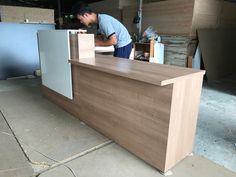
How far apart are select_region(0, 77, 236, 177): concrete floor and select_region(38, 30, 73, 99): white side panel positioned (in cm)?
34

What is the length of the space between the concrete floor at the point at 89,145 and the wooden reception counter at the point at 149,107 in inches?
4.5

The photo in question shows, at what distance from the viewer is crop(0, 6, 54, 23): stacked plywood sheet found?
401cm

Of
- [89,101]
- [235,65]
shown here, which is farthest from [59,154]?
[235,65]

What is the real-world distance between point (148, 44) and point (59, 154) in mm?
3202

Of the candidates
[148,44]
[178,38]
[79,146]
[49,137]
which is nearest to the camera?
[79,146]

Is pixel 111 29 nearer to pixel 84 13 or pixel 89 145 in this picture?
pixel 84 13

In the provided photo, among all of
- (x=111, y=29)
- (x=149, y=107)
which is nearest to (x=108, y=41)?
(x=111, y=29)

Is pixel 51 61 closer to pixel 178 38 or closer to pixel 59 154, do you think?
pixel 59 154

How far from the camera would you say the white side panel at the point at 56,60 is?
7.69 feet

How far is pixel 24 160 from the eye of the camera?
1.70 m

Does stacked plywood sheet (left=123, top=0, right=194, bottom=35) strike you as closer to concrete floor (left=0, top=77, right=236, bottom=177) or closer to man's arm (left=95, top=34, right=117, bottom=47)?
concrete floor (left=0, top=77, right=236, bottom=177)

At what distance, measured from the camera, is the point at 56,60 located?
254 cm

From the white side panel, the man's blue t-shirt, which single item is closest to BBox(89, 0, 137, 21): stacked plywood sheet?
the man's blue t-shirt

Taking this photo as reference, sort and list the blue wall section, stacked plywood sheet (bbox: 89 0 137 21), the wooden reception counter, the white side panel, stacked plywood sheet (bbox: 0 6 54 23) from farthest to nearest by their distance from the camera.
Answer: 1. stacked plywood sheet (bbox: 89 0 137 21)
2. the blue wall section
3. stacked plywood sheet (bbox: 0 6 54 23)
4. the white side panel
5. the wooden reception counter
